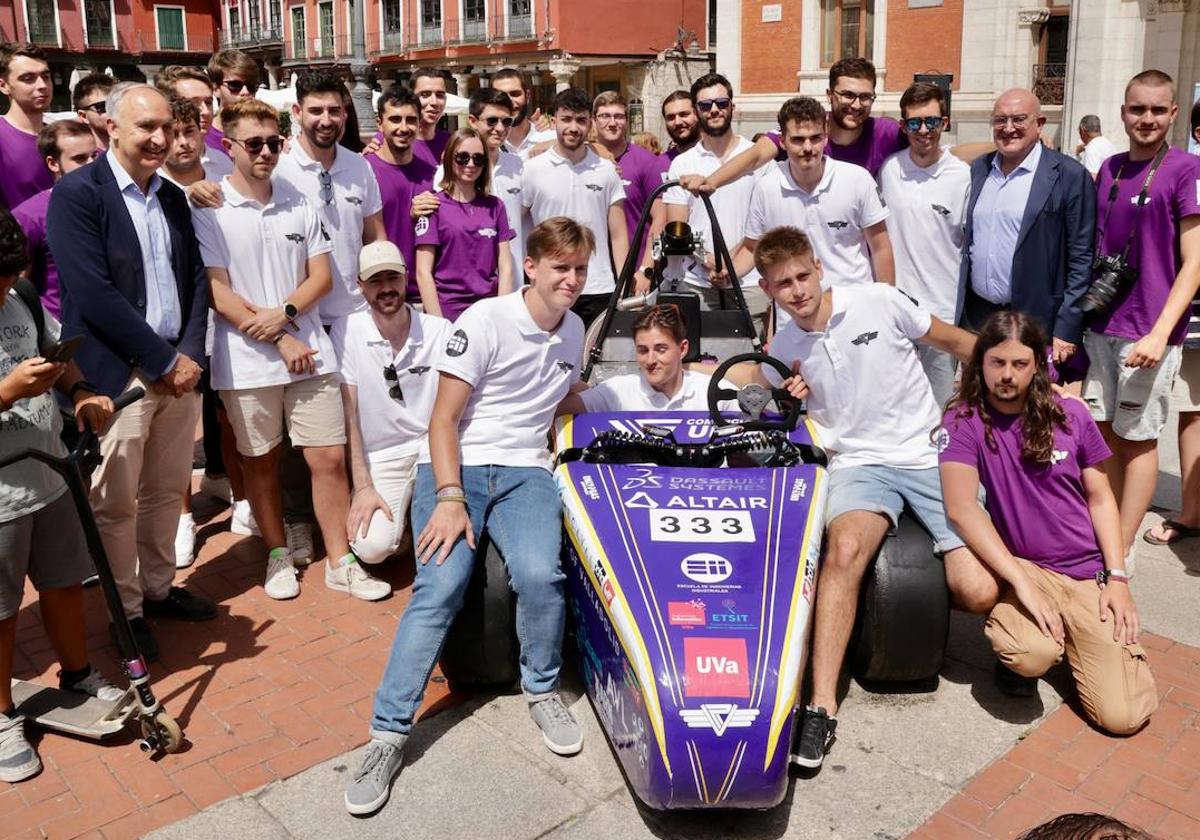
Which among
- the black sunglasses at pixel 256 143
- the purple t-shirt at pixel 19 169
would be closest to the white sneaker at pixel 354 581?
the black sunglasses at pixel 256 143

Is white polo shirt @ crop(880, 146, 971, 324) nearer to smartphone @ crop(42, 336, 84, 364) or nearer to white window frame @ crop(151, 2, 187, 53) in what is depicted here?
smartphone @ crop(42, 336, 84, 364)

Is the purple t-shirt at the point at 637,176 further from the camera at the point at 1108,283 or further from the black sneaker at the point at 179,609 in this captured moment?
the black sneaker at the point at 179,609

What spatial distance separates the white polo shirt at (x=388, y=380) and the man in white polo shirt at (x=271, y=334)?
0.10m

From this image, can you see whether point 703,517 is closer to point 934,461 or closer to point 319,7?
point 934,461

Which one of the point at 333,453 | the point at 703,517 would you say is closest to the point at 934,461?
the point at 703,517

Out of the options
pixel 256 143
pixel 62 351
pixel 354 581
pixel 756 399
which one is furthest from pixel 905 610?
pixel 256 143

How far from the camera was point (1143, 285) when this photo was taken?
483cm

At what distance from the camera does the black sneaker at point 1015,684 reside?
3.91 m

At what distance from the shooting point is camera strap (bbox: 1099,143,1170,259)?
188 inches

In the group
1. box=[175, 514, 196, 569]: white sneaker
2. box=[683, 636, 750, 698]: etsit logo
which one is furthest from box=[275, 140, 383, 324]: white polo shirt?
box=[683, 636, 750, 698]: etsit logo

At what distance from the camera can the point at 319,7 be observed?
2032 inches

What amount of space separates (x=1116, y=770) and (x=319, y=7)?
179 ft

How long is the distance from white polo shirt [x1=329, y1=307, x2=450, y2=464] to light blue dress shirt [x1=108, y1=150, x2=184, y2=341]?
0.83 meters

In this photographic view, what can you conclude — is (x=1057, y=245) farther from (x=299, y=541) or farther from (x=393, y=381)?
(x=299, y=541)
